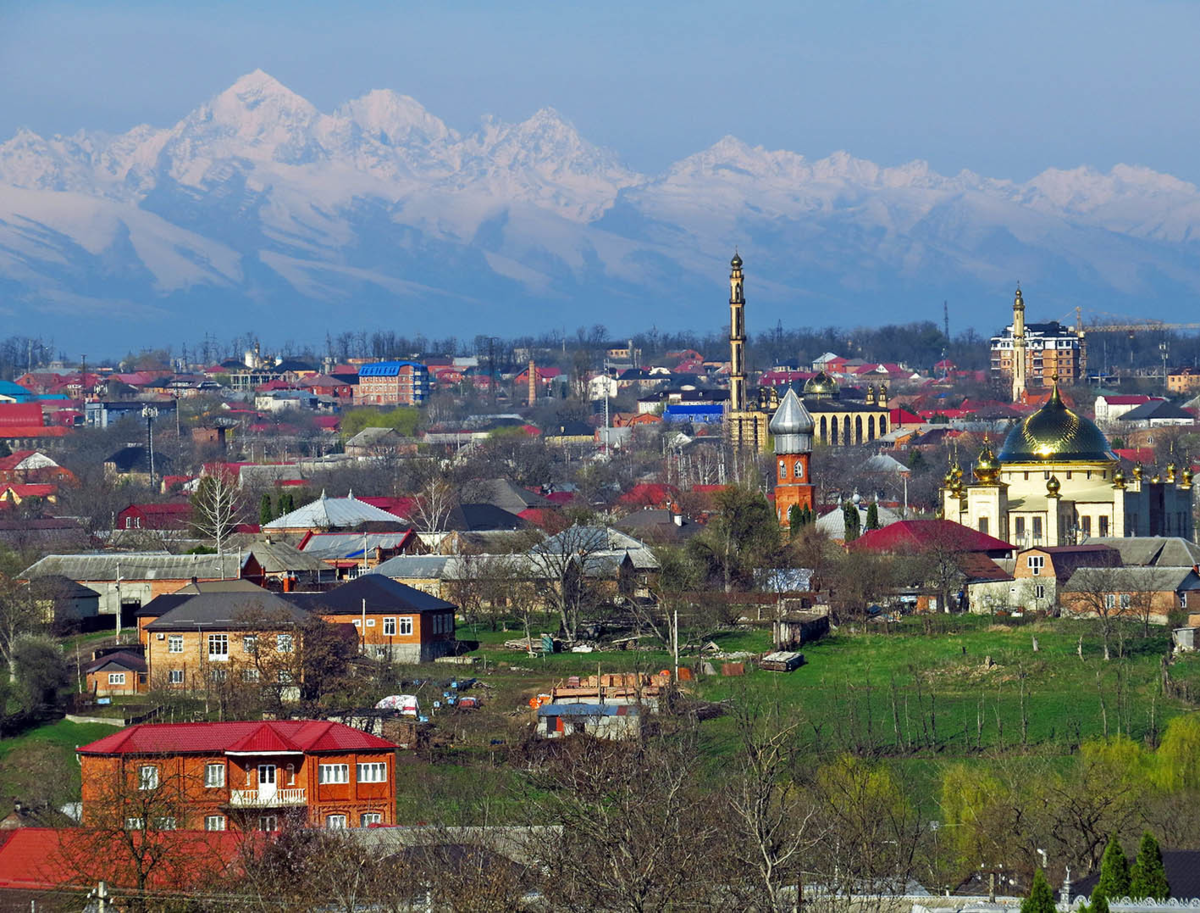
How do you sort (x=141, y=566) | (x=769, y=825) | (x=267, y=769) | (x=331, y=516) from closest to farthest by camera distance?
(x=769, y=825) → (x=267, y=769) → (x=141, y=566) → (x=331, y=516)

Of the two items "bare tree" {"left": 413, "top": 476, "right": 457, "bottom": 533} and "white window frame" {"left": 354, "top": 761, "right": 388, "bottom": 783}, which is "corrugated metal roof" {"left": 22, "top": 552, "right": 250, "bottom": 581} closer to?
"bare tree" {"left": 413, "top": 476, "right": 457, "bottom": 533}

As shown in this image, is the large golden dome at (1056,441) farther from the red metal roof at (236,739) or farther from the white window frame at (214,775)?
the white window frame at (214,775)

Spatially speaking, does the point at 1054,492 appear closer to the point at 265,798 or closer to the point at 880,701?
the point at 880,701

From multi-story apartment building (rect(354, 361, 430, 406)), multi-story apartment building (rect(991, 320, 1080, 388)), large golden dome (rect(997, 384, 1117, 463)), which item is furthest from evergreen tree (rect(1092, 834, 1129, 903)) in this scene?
multi-story apartment building (rect(354, 361, 430, 406))

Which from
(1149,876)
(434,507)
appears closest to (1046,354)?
(434,507)

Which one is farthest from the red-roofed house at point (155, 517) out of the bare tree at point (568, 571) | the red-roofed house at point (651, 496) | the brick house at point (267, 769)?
the brick house at point (267, 769)

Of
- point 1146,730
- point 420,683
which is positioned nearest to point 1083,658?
point 1146,730
